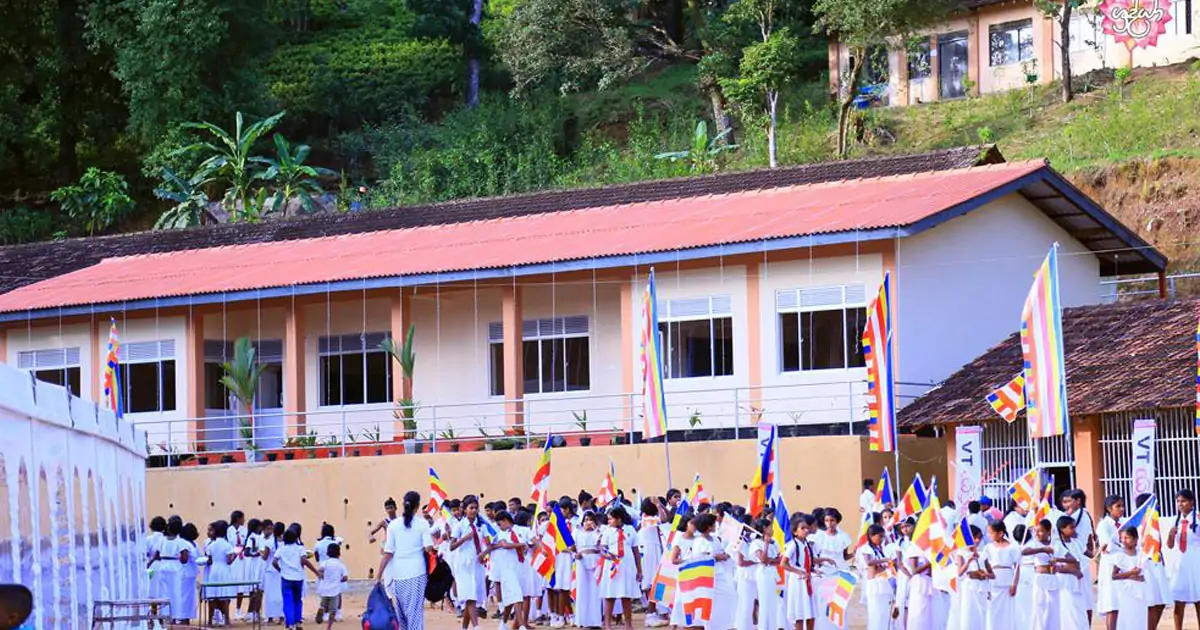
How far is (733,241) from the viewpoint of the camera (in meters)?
26.2

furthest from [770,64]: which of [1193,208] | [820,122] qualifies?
[1193,208]

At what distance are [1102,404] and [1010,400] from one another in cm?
119

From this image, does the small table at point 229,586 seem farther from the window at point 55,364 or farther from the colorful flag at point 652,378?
the window at point 55,364

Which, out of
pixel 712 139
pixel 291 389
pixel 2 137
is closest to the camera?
pixel 291 389

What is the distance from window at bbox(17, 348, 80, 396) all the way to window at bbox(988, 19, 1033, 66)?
2411cm

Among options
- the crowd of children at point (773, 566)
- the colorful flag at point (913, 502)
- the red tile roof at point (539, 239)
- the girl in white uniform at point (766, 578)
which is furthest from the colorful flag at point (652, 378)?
the girl in white uniform at point (766, 578)

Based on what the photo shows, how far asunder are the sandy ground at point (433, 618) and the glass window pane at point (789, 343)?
5.60 m

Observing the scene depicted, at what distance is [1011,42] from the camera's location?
46.0 metres

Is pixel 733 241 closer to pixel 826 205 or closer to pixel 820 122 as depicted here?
pixel 826 205

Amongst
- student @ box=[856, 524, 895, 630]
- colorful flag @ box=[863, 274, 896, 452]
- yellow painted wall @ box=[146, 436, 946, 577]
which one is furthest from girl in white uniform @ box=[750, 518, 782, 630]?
yellow painted wall @ box=[146, 436, 946, 577]

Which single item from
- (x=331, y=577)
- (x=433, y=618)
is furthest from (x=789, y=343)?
(x=331, y=577)

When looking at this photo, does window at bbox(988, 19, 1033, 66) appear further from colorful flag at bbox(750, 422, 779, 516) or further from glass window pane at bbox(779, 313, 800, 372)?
colorful flag at bbox(750, 422, 779, 516)

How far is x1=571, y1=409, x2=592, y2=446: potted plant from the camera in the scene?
27.6m

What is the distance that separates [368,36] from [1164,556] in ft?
137
